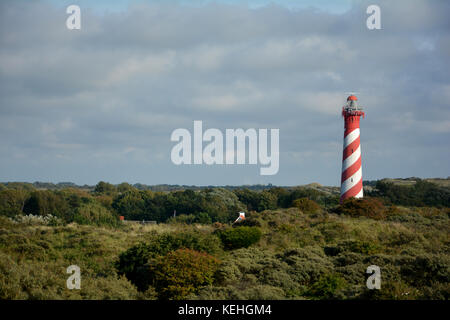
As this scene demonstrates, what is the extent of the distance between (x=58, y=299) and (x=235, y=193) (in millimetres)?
49239

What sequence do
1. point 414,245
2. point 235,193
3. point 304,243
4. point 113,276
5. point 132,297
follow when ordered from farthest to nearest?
point 235,193
point 304,243
point 414,245
point 113,276
point 132,297

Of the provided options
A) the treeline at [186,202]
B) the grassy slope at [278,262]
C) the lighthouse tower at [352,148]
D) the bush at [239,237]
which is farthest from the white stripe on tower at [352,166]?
the bush at [239,237]

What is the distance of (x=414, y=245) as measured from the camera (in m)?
18.1

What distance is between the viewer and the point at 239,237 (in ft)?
65.8

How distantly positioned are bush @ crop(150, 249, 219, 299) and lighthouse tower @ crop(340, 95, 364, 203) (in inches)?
779

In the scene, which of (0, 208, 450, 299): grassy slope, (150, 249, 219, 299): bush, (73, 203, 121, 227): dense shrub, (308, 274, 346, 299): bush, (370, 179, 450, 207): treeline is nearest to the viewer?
(0, 208, 450, 299): grassy slope

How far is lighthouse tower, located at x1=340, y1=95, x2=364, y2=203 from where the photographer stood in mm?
32438

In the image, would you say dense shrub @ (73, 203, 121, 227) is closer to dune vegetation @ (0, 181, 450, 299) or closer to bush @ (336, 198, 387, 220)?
dune vegetation @ (0, 181, 450, 299)

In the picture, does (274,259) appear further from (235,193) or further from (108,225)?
(235,193)

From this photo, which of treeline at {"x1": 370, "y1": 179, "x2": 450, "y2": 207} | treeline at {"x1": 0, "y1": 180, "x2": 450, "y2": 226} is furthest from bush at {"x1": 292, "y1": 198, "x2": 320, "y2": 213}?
treeline at {"x1": 370, "y1": 179, "x2": 450, "y2": 207}

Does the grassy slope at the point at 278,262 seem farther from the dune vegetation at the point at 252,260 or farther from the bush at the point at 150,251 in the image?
the bush at the point at 150,251

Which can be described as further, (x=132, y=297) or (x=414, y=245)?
(x=414, y=245)

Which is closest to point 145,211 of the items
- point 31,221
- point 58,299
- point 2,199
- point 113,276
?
point 2,199
